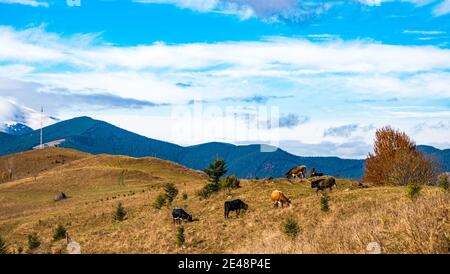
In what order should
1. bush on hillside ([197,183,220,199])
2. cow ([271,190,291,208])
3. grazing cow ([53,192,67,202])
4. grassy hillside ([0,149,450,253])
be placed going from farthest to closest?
1. grazing cow ([53,192,67,202])
2. bush on hillside ([197,183,220,199])
3. cow ([271,190,291,208])
4. grassy hillside ([0,149,450,253])

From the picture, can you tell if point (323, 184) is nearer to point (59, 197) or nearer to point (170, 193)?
point (170, 193)

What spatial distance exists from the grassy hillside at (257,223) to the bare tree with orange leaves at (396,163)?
15.5 meters

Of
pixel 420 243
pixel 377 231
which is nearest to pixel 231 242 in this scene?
pixel 377 231

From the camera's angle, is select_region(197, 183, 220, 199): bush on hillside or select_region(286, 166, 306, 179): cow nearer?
select_region(197, 183, 220, 199): bush on hillside

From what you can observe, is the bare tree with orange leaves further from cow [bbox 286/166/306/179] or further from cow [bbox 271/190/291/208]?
cow [bbox 271/190/291/208]

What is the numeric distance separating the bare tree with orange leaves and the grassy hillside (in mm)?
15485

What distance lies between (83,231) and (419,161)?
4421 centimetres

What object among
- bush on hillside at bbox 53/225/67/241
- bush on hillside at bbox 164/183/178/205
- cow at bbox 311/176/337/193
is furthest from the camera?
bush on hillside at bbox 164/183/178/205

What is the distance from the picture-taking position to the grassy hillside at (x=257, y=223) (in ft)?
37.1

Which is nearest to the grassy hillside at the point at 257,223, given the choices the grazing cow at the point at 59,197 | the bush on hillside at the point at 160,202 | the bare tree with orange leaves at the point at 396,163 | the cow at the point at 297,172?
the bush on hillside at the point at 160,202

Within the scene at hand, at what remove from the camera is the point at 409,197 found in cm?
3241

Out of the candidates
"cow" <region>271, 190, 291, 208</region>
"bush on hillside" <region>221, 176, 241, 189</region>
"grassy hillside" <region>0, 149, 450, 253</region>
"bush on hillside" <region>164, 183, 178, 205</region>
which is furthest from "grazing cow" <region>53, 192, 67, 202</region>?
"cow" <region>271, 190, 291, 208</region>

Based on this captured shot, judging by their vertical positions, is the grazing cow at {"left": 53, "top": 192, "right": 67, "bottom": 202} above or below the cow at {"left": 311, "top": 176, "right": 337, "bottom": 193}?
below

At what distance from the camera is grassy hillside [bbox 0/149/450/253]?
37.1 feet
